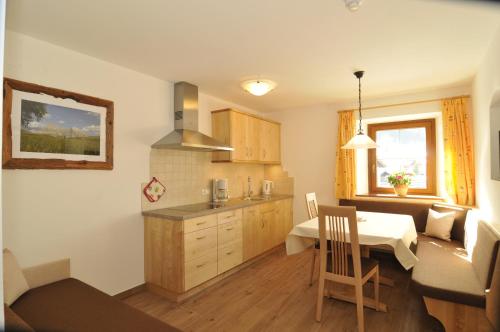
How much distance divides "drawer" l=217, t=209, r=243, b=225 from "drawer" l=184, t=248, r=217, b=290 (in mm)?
348

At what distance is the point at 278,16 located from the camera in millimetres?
1985

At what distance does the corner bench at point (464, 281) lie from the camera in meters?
1.91

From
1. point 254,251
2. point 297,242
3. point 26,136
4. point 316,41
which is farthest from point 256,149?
point 26,136

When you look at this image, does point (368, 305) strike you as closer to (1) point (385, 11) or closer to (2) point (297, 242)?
(2) point (297, 242)

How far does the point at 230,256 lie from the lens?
11.2 ft

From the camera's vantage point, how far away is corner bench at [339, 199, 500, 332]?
1914 millimetres

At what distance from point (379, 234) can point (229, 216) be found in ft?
5.65

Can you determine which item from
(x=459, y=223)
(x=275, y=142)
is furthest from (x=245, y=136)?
(x=459, y=223)

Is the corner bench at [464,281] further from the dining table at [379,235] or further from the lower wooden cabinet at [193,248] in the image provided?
the lower wooden cabinet at [193,248]

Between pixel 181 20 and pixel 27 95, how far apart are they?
54.1 inches

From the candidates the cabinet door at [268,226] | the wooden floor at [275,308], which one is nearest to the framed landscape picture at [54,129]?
the wooden floor at [275,308]

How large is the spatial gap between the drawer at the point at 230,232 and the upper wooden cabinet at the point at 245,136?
3.02ft

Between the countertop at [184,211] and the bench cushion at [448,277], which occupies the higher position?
the countertop at [184,211]

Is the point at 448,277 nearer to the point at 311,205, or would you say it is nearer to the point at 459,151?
the point at 311,205
